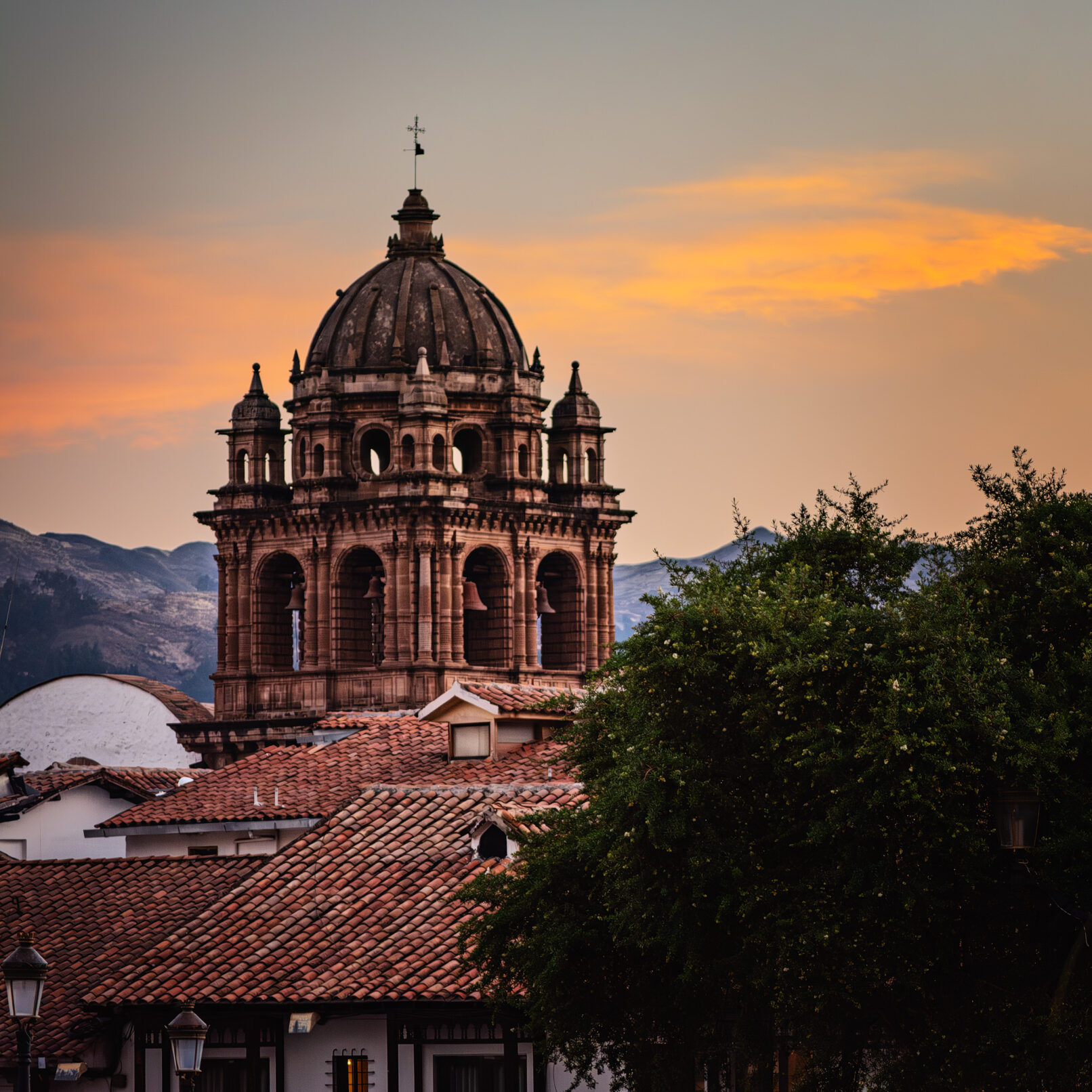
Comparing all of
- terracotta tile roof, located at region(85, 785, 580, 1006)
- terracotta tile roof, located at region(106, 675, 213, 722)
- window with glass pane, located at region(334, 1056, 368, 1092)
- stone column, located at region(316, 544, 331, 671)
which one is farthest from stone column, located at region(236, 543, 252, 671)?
window with glass pane, located at region(334, 1056, 368, 1092)

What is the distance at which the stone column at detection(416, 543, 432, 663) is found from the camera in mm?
90562

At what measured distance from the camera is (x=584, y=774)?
39.5 meters

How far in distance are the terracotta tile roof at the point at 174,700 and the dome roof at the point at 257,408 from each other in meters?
10.0

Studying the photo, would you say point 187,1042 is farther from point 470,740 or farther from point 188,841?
point 188,841

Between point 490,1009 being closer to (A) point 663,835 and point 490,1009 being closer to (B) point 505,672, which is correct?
(A) point 663,835

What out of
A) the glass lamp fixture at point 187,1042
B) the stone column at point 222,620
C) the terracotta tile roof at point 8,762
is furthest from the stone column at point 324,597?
the glass lamp fixture at point 187,1042

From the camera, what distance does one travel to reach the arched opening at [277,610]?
317 ft

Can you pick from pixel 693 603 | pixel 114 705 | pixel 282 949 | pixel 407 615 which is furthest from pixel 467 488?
pixel 693 603

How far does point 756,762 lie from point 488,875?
22.4ft

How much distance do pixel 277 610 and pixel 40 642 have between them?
94.3 meters

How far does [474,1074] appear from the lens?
4353 cm

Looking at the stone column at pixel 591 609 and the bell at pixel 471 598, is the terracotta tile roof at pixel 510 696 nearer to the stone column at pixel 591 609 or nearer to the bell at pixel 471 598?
the bell at pixel 471 598

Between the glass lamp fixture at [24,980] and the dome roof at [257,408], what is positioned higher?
the dome roof at [257,408]

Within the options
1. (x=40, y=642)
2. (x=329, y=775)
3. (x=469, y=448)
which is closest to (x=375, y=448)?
(x=469, y=448)
